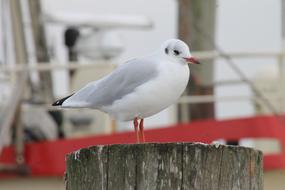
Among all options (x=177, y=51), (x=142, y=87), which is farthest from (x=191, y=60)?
(x=142, y=87)

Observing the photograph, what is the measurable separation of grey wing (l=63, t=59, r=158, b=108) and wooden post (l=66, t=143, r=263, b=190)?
1453 mm

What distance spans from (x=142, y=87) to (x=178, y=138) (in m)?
7.40

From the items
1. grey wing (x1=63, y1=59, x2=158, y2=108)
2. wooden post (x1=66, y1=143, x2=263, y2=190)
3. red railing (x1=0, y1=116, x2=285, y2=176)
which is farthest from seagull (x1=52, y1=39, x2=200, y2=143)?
red railing (x1=0, y1=116, x2=285, y2=176)

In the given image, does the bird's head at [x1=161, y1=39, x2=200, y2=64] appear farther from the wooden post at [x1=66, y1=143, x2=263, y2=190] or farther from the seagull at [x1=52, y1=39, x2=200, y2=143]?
the wooden post at [x1=66, y1=143, x2=263, y2=190]

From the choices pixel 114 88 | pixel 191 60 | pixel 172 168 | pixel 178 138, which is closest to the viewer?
pixel 172 168

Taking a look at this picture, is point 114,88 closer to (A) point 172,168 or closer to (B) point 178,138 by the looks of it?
(A) point 172,168

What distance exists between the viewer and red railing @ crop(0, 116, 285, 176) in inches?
550

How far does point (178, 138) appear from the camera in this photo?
46.3 feet

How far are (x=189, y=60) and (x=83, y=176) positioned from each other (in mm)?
1356

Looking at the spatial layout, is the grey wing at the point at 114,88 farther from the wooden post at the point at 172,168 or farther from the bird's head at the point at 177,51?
the wooden post at the point at 172,168

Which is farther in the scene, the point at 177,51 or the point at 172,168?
the point at 177,51

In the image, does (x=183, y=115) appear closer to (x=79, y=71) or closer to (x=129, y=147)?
(x=79, y=71)

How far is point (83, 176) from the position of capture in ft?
17.9

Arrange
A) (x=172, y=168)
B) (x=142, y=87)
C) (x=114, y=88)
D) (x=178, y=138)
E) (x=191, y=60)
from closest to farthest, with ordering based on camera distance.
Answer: (x=172, y=168) → (x=191, y=60) → (x=142, y=87) → (x=114, y=88) → (x=178, y=138)
